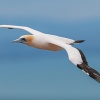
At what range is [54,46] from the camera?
11.3m

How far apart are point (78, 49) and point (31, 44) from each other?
179cm

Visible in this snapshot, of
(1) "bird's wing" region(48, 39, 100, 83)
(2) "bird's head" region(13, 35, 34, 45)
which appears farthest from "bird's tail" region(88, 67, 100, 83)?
(2) "bird's head" region(13, 35, 34, 45)

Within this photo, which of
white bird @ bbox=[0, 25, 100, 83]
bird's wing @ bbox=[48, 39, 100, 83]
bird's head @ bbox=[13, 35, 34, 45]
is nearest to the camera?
bird's wing @ bbox=[48, 39, 100, 83]

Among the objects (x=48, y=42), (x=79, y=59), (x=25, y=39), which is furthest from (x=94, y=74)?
(x=25, y=39)

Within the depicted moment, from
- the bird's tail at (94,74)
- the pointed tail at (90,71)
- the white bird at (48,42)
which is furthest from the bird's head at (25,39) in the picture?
the bird's tail at (94,74)

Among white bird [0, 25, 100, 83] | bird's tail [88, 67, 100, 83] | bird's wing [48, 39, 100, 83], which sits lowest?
bird's tail [88, 67, 100, 83]

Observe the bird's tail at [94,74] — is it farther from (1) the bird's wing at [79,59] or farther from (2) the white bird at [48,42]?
(2) the white bird at [48,42]

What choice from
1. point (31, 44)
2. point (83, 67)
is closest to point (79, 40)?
point (31, 44)

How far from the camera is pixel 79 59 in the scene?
30.8 feet

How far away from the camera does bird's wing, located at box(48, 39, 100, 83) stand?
8.35 m

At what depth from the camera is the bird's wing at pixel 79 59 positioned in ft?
27.4

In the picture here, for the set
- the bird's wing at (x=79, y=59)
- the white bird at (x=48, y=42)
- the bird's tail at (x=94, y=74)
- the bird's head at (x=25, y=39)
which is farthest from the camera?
the bird's head at (x=25, y=39)

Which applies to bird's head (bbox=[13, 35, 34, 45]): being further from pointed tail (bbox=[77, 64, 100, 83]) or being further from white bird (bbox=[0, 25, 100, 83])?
pointed tail (bbox=[77, 64, 100, 83])

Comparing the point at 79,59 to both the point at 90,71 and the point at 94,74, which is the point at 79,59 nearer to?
the point at 90,71
